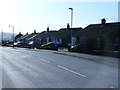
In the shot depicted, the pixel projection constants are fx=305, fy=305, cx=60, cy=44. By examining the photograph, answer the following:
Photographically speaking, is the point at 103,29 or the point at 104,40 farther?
the point at 103,29

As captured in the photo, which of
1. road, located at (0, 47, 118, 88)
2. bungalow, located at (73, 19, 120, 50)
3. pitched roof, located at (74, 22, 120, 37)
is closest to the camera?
road, located at (0, 47, 118, 88)

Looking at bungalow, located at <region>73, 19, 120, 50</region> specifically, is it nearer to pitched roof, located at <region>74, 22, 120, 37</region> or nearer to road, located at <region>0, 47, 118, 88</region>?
pitched roof, located at <region>74, 22, 120, 37</region>

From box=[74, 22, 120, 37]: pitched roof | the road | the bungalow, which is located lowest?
the road

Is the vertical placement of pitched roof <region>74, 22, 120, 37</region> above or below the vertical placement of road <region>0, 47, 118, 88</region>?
above

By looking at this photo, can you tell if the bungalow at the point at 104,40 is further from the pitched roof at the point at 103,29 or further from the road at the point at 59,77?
the road at the point at 59,77

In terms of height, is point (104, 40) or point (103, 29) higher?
point (103, 29)

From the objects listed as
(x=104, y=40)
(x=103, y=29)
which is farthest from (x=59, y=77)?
(x=103, y=29)

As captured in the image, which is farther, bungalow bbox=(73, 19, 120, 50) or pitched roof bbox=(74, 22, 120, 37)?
pitched roof bbox=(74, 22, 120, 37)

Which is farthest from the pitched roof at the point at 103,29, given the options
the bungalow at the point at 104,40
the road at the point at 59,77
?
the road at the point at 59,77

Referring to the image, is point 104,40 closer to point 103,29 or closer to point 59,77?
point 103,29

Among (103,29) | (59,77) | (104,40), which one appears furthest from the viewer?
(103,29)

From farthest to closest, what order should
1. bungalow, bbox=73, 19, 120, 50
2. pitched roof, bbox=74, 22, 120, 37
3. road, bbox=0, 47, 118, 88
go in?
pitched roof, bbox=74, 22, 120, 37
bungalow, bbox=73, 19, 120, 50
road, bbox=0, 47, 118, 88

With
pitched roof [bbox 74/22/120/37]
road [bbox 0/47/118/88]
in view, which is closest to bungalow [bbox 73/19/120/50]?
pitched roof [bbox 74/22/120/37]

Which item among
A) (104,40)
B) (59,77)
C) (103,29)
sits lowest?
(59,77)
